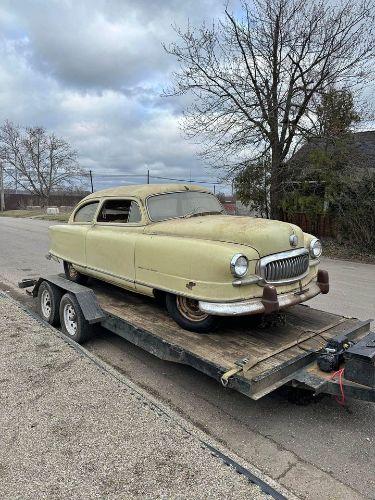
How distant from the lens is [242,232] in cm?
406

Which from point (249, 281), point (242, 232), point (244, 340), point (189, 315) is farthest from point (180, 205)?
point (244, 340)

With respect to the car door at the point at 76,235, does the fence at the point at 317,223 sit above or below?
below

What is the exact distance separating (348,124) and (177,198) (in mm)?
11775

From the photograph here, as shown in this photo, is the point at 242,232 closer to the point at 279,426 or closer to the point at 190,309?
the point at 190,309

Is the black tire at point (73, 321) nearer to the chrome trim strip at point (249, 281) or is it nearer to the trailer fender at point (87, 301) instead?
the trailer fender at point (87, 301)

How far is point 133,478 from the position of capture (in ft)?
8.95

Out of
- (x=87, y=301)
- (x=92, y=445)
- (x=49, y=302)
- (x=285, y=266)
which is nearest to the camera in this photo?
(x=92, y=445)

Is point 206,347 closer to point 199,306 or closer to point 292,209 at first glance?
point 199,306

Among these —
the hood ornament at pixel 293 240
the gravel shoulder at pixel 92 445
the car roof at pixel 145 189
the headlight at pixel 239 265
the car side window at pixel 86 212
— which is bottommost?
the gravel shoulder at pixel 92 445

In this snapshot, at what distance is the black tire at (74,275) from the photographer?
6586mm


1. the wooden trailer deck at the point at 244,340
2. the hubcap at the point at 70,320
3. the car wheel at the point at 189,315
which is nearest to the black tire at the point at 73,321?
the hubcap at the point at 70,320

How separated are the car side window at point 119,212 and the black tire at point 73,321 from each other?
3.74 feet

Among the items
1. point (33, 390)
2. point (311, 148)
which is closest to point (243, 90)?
point (311, 148)

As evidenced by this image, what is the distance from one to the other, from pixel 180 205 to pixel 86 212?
1.68m
